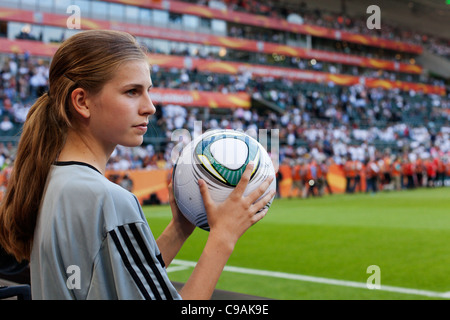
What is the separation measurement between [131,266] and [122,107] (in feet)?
1.60

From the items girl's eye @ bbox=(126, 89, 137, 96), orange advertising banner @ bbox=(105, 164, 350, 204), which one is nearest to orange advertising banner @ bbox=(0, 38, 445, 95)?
orange advertising banner @ bbox=(105, 164, 350, 204)

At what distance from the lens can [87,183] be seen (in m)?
1.41

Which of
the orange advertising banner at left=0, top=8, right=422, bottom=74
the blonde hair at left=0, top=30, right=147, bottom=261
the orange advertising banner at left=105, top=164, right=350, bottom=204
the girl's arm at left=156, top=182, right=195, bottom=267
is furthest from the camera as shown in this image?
the orange advertising banner at left=0, top=8, right=422, bottom=74

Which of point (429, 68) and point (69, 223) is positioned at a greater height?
point (429, 68)

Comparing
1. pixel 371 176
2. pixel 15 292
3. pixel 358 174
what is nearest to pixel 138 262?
pixel 15 292

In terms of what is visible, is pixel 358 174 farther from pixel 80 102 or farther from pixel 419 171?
pixel 80 102

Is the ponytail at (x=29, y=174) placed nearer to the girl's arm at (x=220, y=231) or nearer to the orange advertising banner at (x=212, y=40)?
the girl's arm at (x=220, y=231)

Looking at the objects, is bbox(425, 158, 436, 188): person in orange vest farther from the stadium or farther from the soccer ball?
the soccer ball

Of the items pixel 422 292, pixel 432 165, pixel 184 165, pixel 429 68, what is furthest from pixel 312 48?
pixel 184 165

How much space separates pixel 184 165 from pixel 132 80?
2.11 ft

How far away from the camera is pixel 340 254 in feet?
26.7

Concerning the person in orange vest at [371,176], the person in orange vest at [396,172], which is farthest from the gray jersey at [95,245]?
the person in orange vest at [396,172]

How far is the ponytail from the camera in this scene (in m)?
1.56
